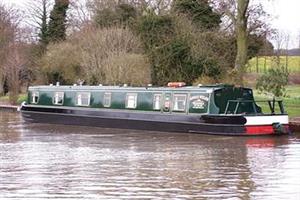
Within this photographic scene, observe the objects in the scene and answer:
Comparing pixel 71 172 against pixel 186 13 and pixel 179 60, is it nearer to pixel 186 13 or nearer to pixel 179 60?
pixel 179 60

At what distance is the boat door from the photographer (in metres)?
22.5

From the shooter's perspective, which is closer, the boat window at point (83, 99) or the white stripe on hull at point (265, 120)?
the white stripe on hull at point (265, 120)

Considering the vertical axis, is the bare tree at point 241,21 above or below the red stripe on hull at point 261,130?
above

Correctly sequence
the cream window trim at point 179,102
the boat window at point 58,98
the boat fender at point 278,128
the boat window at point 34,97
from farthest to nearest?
1. the boat window at point 34,97
2. the boat window at point 58,98
3. the cream window trim at point 179,102
4. the boat fender at point 278,128

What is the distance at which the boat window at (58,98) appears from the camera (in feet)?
88.7

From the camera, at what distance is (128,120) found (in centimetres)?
2364

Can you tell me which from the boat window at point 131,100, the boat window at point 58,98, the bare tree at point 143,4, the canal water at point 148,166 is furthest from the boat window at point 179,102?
the bare tree at point 143,4

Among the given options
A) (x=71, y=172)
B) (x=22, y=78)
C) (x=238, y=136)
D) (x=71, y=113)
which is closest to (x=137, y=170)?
(x=71, y=172)

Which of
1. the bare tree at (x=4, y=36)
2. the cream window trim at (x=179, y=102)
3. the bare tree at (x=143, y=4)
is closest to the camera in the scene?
the cream window trim at (x=179, y=102)

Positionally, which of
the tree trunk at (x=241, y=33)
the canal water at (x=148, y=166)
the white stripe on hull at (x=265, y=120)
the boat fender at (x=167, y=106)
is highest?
the tree trunk at (x=241, y=33)

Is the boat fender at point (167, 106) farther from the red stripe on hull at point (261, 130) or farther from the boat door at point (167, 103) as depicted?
the red stripe on hull at point (261, 130)

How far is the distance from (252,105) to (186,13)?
46.3 ft

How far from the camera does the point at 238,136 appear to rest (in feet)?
65.7

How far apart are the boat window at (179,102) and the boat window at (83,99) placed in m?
4.70
